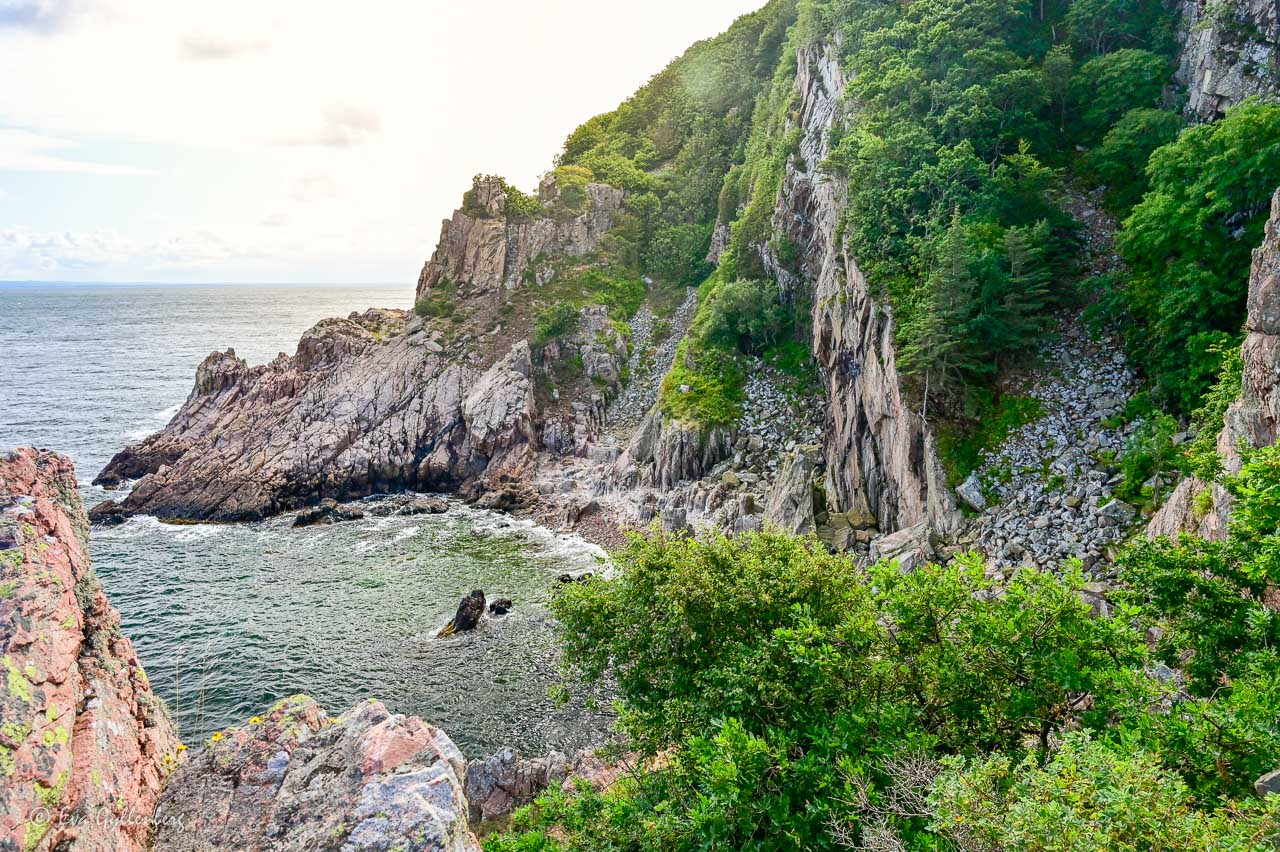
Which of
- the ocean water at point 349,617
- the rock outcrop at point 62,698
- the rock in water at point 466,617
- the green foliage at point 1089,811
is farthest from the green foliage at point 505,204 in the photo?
the green foliage at point 1089,811

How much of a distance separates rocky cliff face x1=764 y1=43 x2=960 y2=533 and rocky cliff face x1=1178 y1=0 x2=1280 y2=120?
59.3 feet

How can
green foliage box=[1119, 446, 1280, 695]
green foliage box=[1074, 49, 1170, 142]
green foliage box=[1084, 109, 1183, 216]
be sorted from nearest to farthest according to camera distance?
green foliage box=[1119, 446, 1280, 695] → green foliage box=[1084, 109, 1183, 216] → green foliage box=[1074, 49, 1170, 142]

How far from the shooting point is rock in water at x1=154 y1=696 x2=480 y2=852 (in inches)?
310

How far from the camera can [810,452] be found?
39500 mm

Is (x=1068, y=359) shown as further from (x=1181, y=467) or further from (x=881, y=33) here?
(x=881, y=33)

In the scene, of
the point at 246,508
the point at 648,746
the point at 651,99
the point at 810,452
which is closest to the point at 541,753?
the point at 648,746

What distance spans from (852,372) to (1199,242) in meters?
15.9

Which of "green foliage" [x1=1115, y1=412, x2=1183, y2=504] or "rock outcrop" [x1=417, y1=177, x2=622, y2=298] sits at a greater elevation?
"rock outcrop" [x1=417, y1=177, x2=622, y2=298]

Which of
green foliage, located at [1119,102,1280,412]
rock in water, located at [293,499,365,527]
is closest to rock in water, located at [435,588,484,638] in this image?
rock in water, located at [293,499,365,527]

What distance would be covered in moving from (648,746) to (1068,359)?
25484mm

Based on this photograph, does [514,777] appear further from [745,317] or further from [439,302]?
[439,302]

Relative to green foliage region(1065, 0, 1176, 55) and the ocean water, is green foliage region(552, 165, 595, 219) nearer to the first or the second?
the ocean water

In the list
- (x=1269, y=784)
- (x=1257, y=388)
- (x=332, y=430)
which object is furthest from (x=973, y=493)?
(x=332, y=430)

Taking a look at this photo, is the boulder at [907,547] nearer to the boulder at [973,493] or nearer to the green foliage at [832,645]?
the boulder at [973,493]
